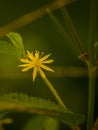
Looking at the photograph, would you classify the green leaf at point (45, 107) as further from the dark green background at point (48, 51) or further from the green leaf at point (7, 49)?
the dark green background at point (48, 51)

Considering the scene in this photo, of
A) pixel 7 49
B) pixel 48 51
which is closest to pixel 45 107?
pixel 7 49

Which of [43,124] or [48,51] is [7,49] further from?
[48,51]

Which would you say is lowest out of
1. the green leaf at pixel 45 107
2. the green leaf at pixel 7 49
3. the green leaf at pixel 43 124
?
the green leaf at pixel 43 124

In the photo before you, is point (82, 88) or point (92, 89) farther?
point (82, 88)

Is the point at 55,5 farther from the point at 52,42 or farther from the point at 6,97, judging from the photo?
the point at 52,42

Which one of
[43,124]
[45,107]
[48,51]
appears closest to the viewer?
[45,107]

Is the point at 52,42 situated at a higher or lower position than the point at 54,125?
higher

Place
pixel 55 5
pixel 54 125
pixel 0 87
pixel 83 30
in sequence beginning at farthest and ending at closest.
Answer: pixel 83 30
pixel 0 87
pixel 54 125
pixel 55 5

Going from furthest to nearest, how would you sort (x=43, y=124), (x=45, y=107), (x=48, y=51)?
(x=48, y=51) → (x=43, y=124) → (x=45, y=107)

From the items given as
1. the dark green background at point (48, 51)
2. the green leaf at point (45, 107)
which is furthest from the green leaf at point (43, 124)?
the dark green background at point (48, 51)

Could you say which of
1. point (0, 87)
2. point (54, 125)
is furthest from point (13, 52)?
point (0, 87)

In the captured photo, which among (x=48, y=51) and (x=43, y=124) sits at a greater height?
(x=48, y=51)
